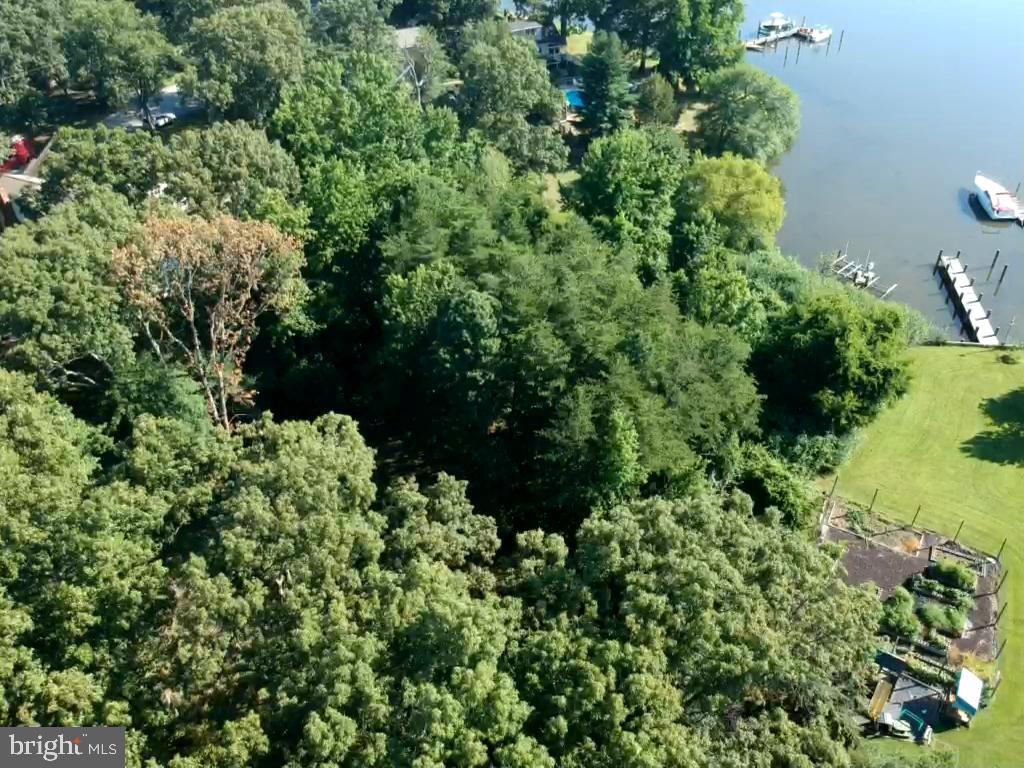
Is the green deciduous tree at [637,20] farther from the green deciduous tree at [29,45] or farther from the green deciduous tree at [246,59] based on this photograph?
the green deciduous tree at [29,45]

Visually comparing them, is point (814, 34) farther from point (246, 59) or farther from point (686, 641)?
point (686, 641)

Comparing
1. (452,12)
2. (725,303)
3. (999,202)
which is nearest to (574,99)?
(452,12)

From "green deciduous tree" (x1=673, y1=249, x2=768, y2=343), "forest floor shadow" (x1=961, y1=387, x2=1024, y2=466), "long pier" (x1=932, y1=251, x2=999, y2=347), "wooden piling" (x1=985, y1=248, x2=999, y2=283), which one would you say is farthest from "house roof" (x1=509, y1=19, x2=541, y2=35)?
Answer: "forest floor shadow" (x1=961, y1=387, x2=1024, y2=466)

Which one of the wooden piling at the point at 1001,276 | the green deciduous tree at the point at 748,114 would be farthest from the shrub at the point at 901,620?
the green deciduous tree at the point at 748,114

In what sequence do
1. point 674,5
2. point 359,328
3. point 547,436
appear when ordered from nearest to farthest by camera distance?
point 547,436, point 359,328, point 674,5

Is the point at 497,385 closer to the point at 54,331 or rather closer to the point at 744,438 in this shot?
the point at 744,438

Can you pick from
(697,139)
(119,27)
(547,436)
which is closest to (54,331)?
(547,436)
